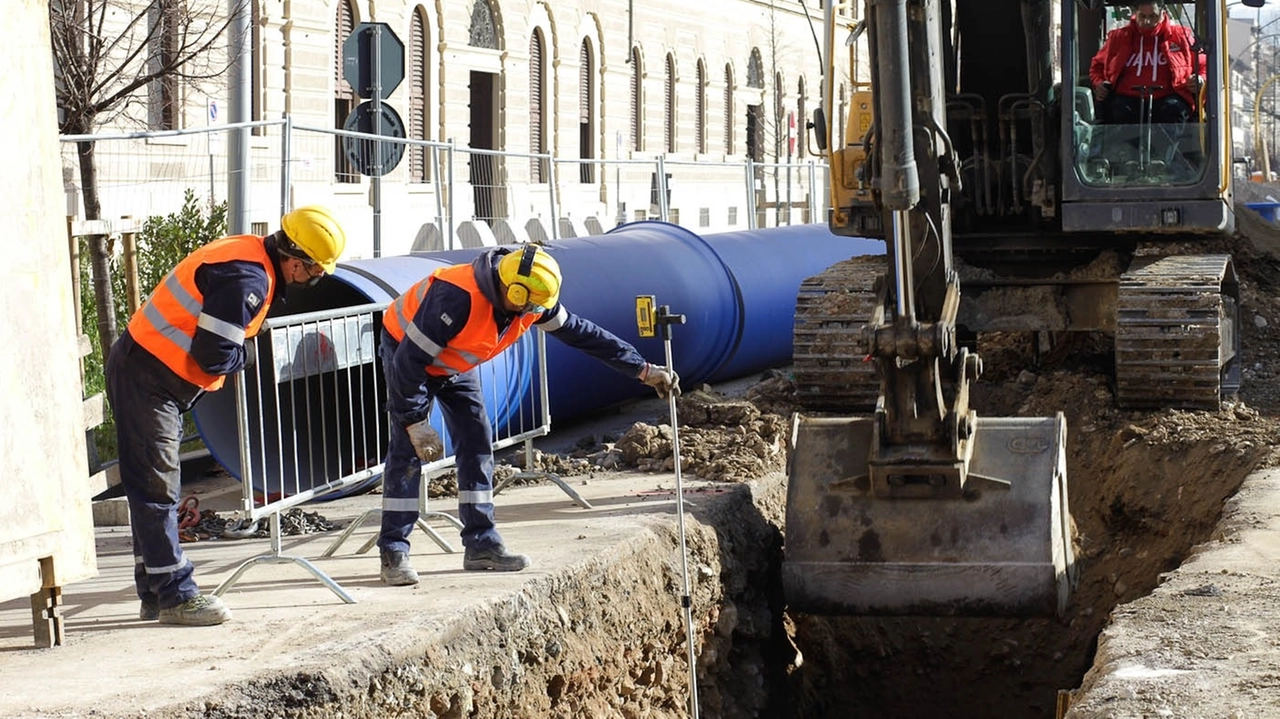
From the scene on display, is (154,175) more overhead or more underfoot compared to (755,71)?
more underfoot

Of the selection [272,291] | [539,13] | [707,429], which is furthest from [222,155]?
[539,13]

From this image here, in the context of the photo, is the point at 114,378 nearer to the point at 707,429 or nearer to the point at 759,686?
the point at 759,686

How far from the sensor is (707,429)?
11172 millimetres

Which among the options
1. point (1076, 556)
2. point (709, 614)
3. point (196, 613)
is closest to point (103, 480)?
point (196, 613)

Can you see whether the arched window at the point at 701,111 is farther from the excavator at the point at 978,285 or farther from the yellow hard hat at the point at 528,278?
the yellow hard hat at the point at 528,278

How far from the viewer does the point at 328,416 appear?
9.75 metres

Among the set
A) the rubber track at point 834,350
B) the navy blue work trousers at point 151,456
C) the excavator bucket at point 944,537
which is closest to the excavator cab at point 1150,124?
the rubber track at point 834,350

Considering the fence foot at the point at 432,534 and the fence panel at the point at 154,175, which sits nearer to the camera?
the fence foot at the point at 432,534

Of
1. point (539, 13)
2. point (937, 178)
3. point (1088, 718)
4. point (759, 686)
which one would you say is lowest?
point (759, 686)

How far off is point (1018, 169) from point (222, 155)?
10.4 meters

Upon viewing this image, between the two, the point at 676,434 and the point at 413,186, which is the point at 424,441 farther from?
the point at 413,186

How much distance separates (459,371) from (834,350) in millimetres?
4247

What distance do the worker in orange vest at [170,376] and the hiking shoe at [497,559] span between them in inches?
49.8

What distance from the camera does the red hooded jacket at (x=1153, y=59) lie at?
10.5 m
